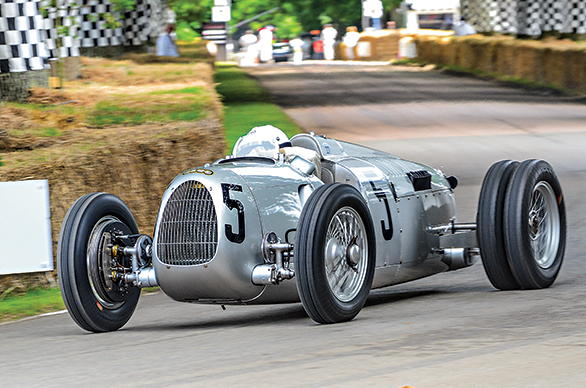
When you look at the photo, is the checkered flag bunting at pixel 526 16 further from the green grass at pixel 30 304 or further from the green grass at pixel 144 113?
the green grass at pixel 30 304

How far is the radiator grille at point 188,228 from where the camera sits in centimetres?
582

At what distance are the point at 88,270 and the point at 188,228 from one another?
0.75m

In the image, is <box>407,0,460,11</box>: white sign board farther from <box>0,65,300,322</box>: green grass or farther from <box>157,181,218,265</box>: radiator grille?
<box>157,181,218,265</box>: radiator grille

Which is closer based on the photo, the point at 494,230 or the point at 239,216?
the point at 239,216

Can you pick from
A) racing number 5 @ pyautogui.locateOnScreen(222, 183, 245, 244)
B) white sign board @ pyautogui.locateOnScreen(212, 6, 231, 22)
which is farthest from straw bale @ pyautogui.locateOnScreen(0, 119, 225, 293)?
white sign board @ pyautogui.locateOnScreen(212, 6, 231, 22)

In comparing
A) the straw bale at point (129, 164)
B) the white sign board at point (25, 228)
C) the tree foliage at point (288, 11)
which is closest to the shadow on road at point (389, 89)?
the tree foliage at point (288, 11)

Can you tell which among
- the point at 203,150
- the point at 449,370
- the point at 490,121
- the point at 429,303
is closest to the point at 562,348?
the point at 449,370

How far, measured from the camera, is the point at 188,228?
19.4ft

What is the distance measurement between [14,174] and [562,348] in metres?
5.09

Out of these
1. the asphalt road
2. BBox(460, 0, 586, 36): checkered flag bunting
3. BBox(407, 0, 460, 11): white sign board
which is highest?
BBox(407, 0, 460, 11): white sign board

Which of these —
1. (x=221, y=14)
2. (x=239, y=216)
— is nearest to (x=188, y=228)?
(x=239, y=216)

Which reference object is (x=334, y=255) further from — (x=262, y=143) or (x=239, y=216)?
(x=262, y=143)

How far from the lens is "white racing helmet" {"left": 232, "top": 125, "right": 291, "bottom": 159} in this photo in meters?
6.73

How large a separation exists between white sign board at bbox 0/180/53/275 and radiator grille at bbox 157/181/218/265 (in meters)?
2.51
